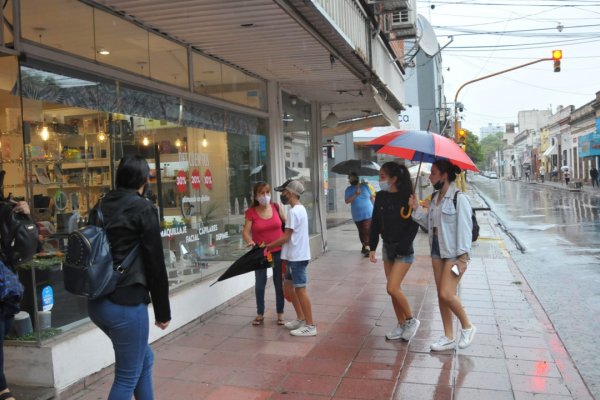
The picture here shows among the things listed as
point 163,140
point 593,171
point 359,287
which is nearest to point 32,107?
point 163,140

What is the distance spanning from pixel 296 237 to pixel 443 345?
1.85 metres

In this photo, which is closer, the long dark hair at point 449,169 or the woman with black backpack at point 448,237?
the woman with black backpack at point 448,237

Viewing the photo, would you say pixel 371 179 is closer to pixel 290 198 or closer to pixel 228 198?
pixel 228 198

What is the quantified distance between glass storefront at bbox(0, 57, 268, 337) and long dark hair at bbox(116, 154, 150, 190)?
1791 mm

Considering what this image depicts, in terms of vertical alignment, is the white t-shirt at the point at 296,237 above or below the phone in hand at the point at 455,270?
above

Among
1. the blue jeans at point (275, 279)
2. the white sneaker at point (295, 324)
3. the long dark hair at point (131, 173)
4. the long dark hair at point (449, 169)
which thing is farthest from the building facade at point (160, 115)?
the long dark hair at point (449, 169)

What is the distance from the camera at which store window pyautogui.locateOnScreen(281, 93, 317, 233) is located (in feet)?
35.0

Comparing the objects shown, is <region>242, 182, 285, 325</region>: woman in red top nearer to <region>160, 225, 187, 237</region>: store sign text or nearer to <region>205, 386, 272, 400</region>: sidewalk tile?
<region>160, 225, 187, 237</region>: store sign text

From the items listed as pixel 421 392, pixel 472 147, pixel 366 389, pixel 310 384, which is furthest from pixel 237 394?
pixel 472 147

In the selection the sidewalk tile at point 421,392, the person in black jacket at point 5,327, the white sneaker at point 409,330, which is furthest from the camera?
the white sneaker at point 409,330

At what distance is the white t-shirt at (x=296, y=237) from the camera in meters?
5.73

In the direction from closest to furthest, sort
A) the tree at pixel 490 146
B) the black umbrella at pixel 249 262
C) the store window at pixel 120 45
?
the store window at pixel 120 45 → the black umbrella at pixel 249 262 → the tree at pixel 490 146

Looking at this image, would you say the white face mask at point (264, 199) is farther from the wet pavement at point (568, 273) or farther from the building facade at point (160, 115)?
the wet pavement at point (568, 273)

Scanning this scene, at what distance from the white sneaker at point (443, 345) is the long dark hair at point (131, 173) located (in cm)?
350
